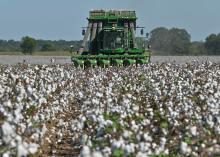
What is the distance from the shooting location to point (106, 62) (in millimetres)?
29609

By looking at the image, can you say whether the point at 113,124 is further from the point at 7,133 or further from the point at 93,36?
the point at 93,36

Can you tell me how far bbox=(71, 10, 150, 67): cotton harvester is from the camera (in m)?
31.7

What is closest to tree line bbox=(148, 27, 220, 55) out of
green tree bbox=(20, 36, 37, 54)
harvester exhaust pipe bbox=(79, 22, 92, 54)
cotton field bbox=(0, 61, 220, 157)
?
green tree bbox=(20, 36, 37, 54)

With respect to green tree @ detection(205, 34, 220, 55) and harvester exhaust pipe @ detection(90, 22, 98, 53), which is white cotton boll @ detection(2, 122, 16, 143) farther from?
green tree @ detection(205, 34, 220, 55)

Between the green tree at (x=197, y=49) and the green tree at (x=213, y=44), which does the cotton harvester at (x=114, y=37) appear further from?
the green tree at (x=213, y=44)

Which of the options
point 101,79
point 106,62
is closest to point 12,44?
point 106,62

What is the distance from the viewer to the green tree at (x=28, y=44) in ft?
312

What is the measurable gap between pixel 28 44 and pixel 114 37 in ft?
215

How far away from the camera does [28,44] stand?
96.7m

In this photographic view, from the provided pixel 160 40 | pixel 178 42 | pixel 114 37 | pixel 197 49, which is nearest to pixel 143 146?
pixel 114 37

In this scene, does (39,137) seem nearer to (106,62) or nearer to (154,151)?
(154,151)

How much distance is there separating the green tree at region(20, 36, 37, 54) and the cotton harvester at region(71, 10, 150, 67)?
2443 inches

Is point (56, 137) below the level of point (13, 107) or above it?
below

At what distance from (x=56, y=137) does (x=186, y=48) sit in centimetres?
8727
